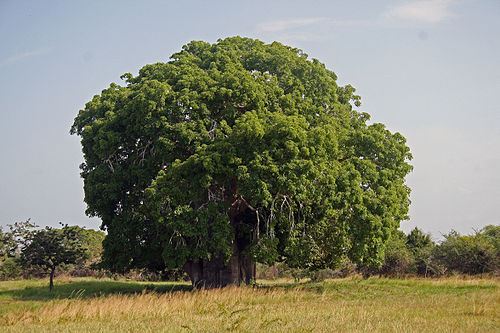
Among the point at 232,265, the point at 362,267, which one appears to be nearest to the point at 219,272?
the point at 232,265

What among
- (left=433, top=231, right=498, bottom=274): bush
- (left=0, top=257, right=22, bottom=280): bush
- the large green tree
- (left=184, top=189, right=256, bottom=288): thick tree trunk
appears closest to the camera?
the large green tree

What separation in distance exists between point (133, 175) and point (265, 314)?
11.7 meters

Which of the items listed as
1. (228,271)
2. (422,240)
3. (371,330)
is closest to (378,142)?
(228,271)

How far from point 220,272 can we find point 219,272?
83 millimetres

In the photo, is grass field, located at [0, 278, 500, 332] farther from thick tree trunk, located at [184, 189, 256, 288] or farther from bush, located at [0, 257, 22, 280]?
bush, located at [0, 257, 22, 280]

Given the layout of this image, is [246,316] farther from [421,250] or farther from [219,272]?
[421,250]

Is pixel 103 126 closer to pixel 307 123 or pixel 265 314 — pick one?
pixel 307 123

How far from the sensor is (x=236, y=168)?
20.7 m

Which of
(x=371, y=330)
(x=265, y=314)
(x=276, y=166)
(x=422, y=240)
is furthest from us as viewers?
(x=422, y=240)

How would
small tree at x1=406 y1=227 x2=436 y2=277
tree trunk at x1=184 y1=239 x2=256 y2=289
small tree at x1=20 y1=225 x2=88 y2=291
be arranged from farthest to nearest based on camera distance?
small tree at x1=406 y1=227 x2=436 y2=277, small tree at x1=20 y1=225 x2=88 y2=291, tree trunk at x1=184 y1=239 x2=256 y2=289

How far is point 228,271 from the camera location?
2412 cm

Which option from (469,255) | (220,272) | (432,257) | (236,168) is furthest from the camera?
(432,257)

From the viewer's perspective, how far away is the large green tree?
2056cm

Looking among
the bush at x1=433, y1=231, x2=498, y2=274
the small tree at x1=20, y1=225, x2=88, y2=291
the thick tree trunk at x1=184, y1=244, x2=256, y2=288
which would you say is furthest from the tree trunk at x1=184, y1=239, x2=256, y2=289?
the bush at x1=433, y1=231, x2=498, y2=274
